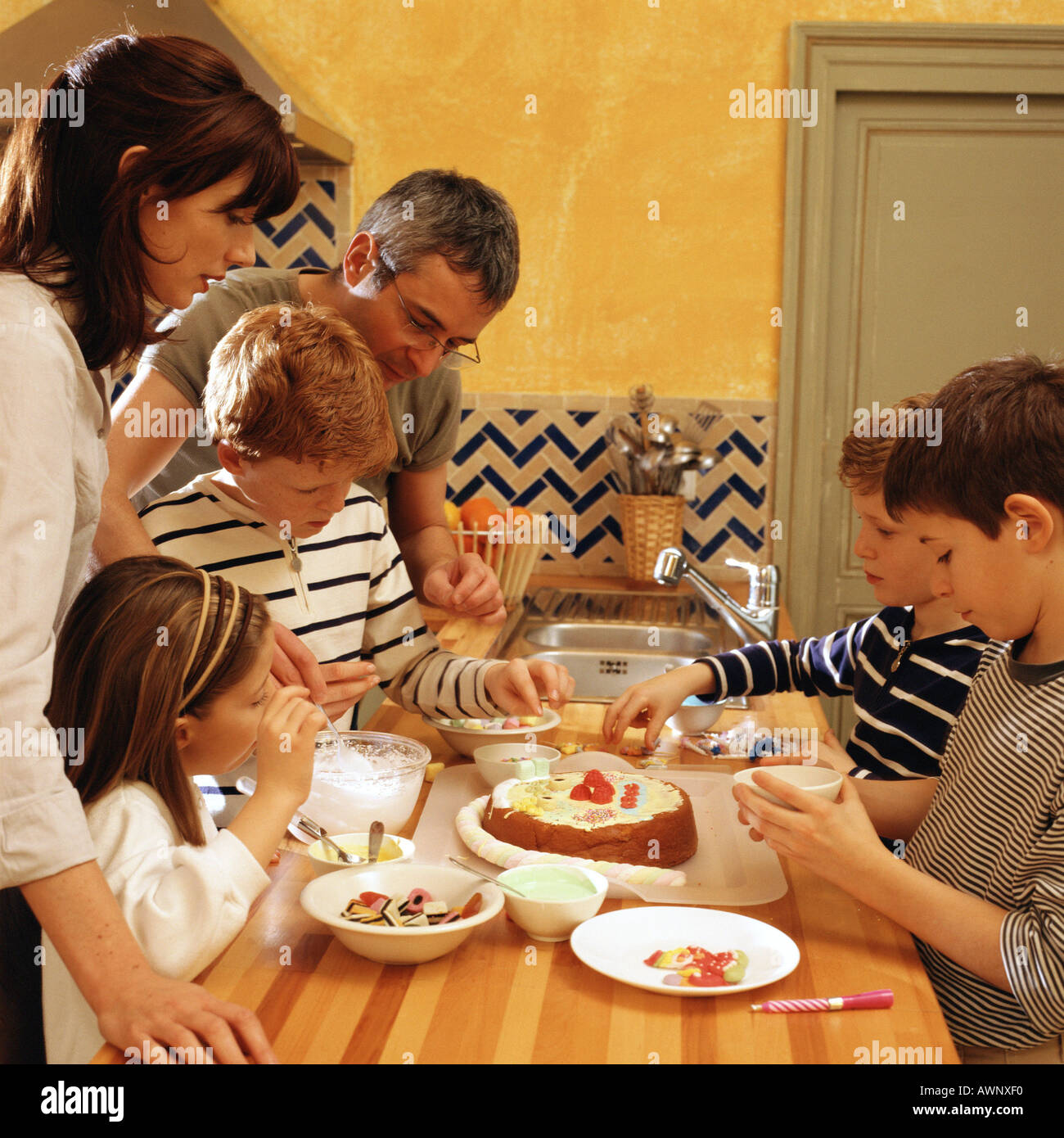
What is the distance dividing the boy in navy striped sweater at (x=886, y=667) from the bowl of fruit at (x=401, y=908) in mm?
571

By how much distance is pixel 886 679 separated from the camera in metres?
1.66

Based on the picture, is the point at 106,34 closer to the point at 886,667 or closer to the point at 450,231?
the point at 450,231

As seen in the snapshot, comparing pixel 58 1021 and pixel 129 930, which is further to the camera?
pixel 58 1021

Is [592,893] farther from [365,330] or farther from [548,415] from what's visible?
[548,415]

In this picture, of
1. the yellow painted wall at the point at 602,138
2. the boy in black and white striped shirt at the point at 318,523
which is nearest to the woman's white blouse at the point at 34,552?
the boy in black and white striped shirt at the point at 318,523

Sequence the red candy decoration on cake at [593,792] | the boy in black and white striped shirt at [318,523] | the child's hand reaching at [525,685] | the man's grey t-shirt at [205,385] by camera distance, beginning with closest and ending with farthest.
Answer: the red candy decoration on cake at [593,792]
the boy in black and white striped shirt at [318,523]
the child's hand reaching at [525,685]
the man's grey t-shirt at [205,385]

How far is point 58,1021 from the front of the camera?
105cm

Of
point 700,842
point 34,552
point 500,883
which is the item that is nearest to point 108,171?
point 34,552

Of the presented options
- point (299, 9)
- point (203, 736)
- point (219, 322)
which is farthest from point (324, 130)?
point (203, 736)

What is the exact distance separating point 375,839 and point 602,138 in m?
2.35

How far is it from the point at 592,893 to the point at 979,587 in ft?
1.60

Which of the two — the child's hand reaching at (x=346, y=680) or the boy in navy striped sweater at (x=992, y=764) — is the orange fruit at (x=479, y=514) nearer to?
the child's hand reaching at (x=346, y=680)

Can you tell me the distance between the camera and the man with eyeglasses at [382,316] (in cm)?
171

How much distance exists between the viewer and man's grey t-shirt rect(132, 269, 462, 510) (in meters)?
1.86
